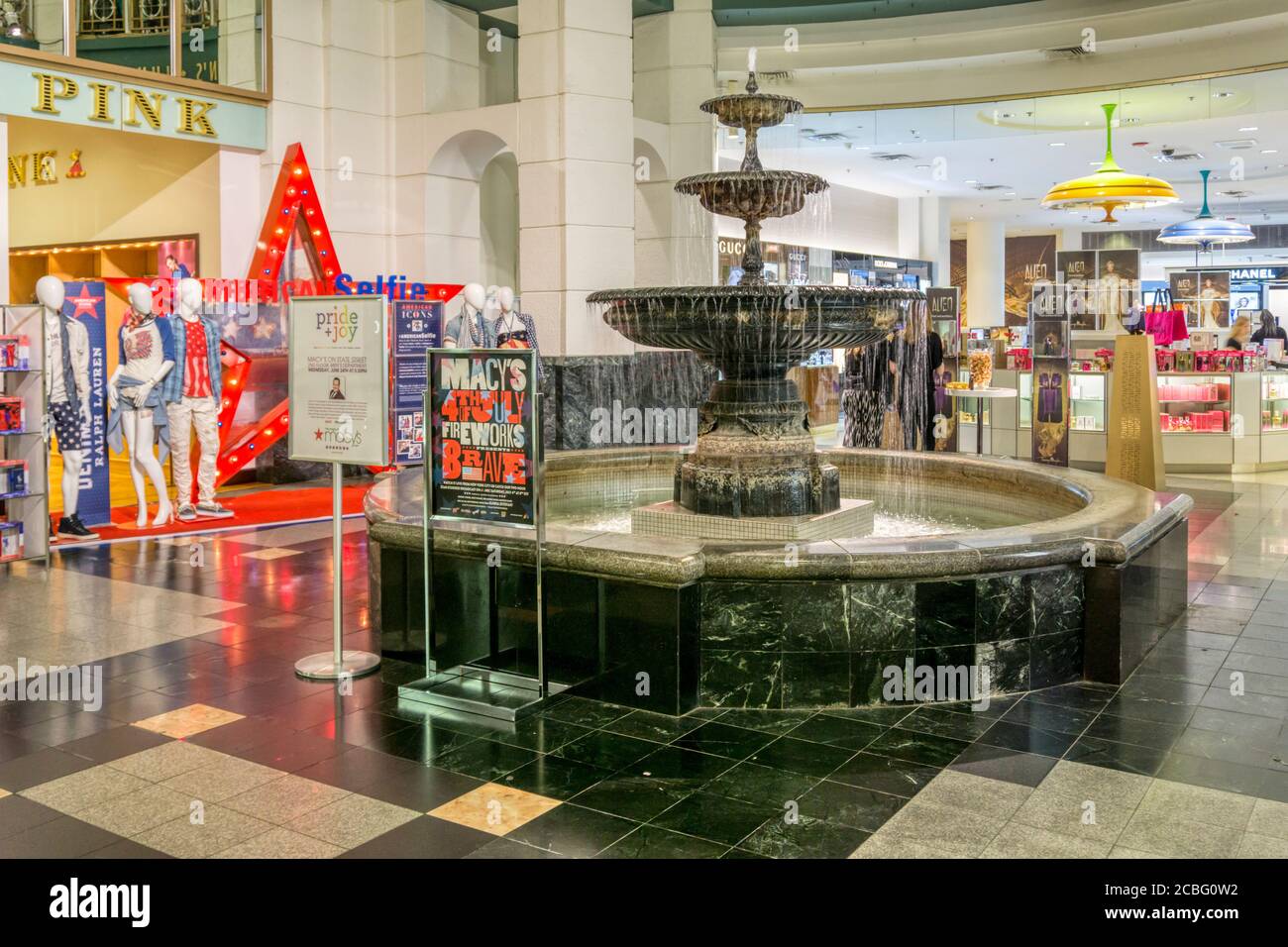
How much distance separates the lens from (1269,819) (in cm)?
323

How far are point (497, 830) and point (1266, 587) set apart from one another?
16.0 feet

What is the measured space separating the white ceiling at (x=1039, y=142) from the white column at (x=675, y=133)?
3.55 feet

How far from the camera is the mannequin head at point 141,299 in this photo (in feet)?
26.4

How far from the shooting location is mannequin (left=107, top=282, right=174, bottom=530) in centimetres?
810

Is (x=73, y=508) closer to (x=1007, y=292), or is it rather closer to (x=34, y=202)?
(x=34, y=202)

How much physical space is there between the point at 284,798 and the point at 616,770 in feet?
3.19

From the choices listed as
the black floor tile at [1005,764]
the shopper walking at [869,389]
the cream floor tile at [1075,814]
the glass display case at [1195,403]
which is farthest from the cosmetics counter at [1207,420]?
the cream floor tile at [1075,814]

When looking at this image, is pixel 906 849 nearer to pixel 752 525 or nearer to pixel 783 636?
pixel 783 636

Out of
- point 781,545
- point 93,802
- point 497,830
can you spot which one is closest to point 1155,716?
point 781,545

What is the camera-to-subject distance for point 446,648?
479 cm

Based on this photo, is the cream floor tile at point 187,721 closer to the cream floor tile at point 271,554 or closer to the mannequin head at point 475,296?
the cream floor tile at point 271,554

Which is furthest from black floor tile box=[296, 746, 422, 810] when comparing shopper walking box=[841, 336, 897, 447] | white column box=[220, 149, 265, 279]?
white column box=[220, 149, 265, 279]

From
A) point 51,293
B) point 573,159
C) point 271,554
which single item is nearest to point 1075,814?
point 271,554

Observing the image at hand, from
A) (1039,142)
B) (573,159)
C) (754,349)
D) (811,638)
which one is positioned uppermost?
(1039,142)
